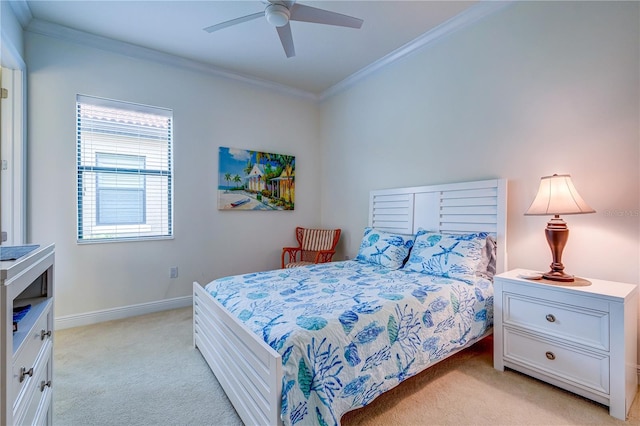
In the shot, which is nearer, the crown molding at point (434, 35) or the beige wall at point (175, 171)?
the crown molding at point (434, 35)

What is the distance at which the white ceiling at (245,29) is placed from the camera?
2.51 metres

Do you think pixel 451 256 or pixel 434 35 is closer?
pixel 451 256

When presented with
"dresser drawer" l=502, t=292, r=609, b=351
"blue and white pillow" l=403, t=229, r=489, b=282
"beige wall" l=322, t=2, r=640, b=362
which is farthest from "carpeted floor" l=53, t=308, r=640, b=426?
"beige wall" l=322, t=2, r=640, b=362

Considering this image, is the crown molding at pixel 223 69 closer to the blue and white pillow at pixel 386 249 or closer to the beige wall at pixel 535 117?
the beige wall at pixel 535 117

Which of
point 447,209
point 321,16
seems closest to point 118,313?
point 321,16

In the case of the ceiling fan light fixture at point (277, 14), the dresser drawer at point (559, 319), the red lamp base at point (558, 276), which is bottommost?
the dresser drawer at point (559, 319)

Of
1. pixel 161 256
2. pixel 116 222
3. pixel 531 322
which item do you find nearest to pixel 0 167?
pixel 116 222

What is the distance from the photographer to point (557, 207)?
1921 mm

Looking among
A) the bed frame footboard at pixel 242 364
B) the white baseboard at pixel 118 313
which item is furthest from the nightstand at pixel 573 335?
the white baseboard at pixel 118 313

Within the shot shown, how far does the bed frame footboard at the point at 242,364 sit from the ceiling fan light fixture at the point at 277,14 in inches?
79.5

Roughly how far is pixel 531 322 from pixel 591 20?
7.06 feet

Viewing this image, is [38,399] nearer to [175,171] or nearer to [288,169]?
[175,171]

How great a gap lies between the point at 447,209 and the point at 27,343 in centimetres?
294

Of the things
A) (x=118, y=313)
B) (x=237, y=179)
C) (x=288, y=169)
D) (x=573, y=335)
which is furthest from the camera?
(x=288, y=169)
